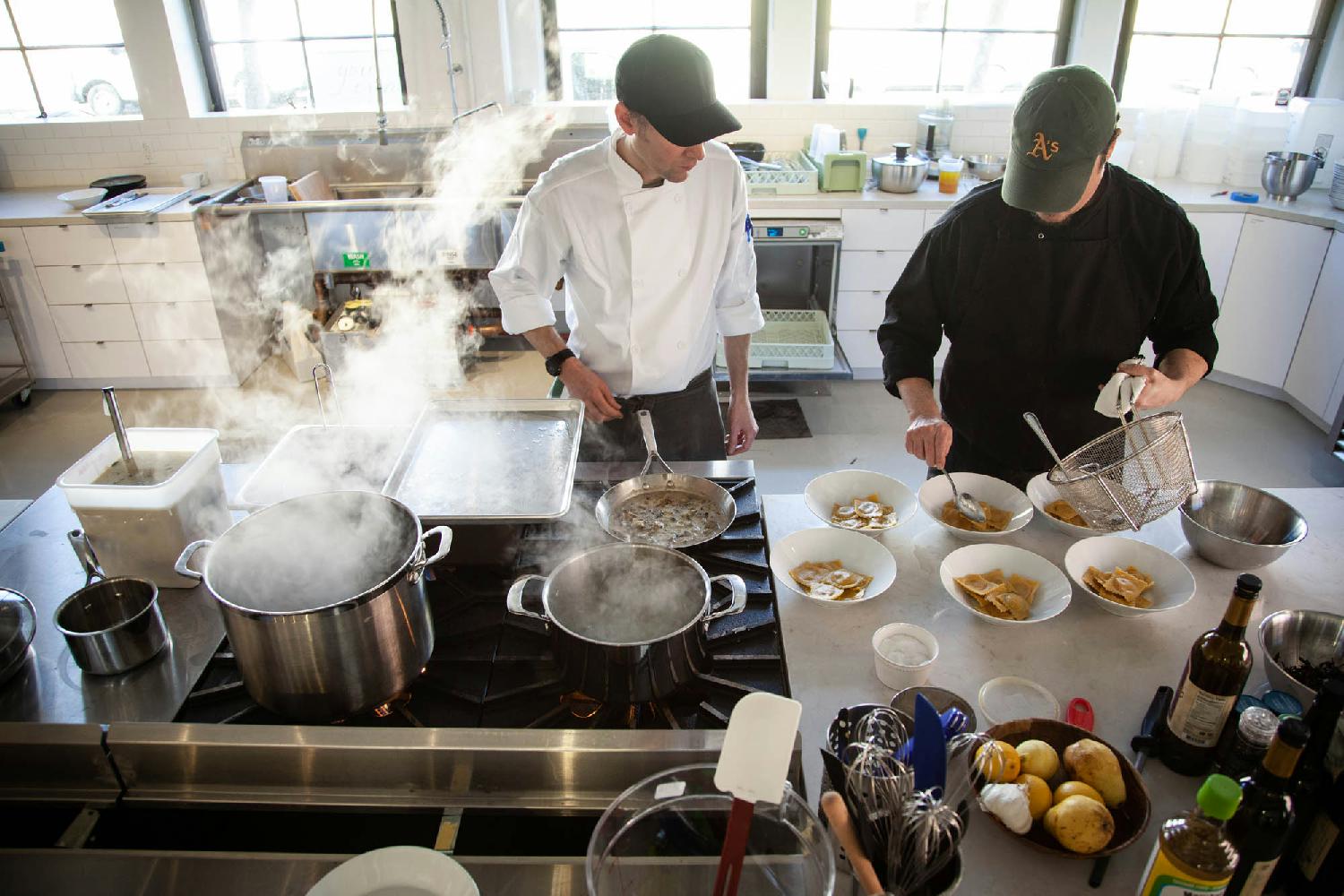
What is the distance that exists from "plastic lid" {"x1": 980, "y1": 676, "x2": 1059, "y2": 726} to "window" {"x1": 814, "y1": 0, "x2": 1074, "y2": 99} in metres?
4.66

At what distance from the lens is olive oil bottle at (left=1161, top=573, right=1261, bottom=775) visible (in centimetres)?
118

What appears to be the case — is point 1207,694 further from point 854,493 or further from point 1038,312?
point 1038,312

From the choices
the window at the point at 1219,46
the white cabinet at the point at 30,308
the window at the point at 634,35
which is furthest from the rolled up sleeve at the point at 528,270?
the window at the point at 1219,46

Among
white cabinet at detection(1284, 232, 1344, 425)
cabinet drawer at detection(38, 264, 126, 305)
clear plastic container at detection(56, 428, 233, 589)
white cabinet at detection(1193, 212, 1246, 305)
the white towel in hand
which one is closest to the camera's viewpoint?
clear plastic container at detection(56, 428, 233, 589)

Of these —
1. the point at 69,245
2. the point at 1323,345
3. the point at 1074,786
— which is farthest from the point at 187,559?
the point at 1323,345

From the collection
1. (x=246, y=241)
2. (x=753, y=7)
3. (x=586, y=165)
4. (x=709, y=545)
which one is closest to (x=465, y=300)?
(x=246, y=241)

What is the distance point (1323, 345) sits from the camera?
14.2 feet

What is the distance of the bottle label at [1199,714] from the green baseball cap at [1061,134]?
41.0 inches

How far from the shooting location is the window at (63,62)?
5129 millimetres

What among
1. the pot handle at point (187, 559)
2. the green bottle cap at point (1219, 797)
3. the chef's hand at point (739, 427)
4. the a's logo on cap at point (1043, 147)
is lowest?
the chef's hand at point (739, 427)

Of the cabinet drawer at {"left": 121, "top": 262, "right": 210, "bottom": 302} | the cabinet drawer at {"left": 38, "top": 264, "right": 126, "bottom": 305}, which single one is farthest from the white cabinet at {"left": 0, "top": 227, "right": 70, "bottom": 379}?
the cabinet drawer at {"left": 121, "top": 262, "right": 210, "bottom": 302}

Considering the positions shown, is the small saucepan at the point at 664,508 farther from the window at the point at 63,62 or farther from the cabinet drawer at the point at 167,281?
the window at the point at 63,62

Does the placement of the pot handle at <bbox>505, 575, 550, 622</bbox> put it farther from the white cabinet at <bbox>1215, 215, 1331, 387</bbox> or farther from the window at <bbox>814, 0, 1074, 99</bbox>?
the window at <bbox>814, 0, 1074, 99</bbox>

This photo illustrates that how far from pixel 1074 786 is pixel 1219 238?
4446 millimetres
